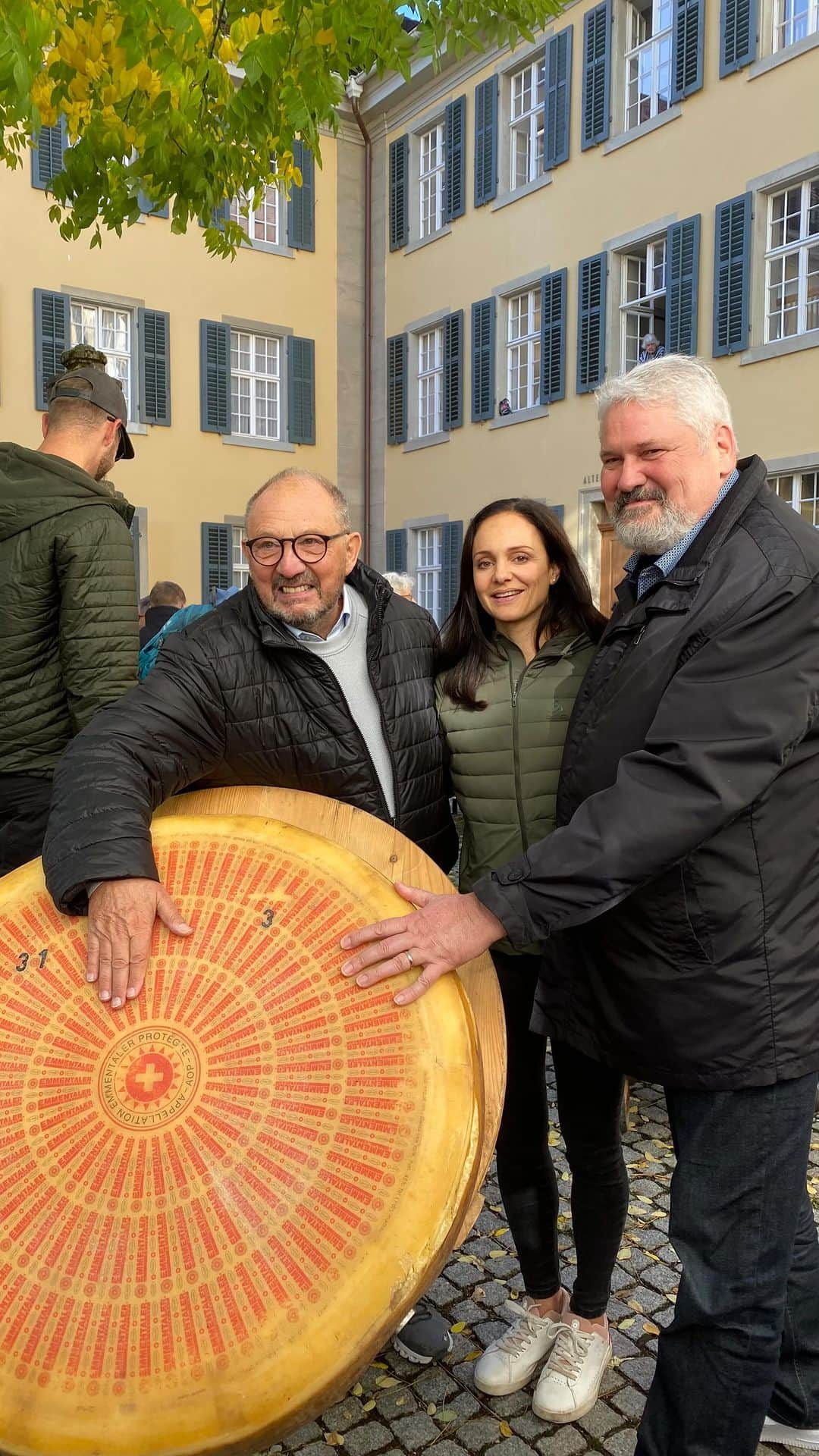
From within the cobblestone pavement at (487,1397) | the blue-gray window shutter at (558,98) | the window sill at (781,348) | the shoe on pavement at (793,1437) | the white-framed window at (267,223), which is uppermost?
the blue-gray window shutter at (558,98)

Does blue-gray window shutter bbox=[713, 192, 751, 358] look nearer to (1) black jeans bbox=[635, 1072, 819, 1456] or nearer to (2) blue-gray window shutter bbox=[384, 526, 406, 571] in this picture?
(2) blue-gray window shutter bbox=[384, 526, 406, 571]

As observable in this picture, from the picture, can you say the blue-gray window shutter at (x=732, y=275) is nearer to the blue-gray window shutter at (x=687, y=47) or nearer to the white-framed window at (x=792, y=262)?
the white-framed window at (x=792, y=262)

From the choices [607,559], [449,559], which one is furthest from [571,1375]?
[449,559]

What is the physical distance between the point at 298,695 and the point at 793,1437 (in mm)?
1758

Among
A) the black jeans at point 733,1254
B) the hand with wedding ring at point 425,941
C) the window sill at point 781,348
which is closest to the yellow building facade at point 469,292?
the window sill at point 781,348

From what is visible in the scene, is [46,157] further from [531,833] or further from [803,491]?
[531,833]

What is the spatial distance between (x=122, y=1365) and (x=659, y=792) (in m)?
1.05

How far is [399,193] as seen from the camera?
56.4 ft

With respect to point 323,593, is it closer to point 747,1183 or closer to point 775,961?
point 775,961

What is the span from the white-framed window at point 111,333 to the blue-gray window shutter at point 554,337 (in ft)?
18.2

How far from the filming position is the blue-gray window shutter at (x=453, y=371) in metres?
16.1

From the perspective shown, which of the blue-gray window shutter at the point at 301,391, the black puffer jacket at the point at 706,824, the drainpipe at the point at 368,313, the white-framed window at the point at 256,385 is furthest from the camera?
the drainpipe at the point at 368,313

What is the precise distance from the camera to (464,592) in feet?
7.97

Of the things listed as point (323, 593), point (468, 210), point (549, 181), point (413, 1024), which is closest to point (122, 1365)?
point (413, 1024)
